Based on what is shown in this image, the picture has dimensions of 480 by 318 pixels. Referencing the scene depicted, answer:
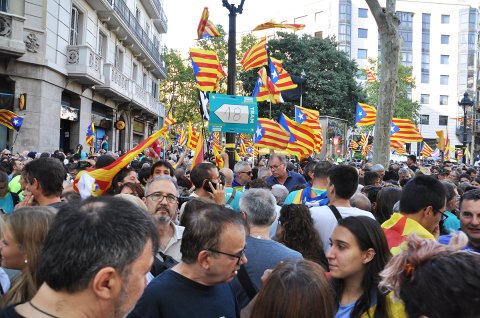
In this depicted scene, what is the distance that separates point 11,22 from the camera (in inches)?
580

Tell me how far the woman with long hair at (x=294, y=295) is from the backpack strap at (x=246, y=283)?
0.75 m

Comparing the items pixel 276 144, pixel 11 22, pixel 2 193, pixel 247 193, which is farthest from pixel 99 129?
pixel 247 193

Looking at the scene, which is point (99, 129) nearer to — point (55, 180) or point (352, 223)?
point (55, 180)

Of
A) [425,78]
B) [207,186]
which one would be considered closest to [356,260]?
[207,186]

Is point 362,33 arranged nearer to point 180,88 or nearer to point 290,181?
point 180,88

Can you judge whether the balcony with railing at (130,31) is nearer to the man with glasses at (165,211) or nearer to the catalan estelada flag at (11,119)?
the catalan estelada flag at (11,119)

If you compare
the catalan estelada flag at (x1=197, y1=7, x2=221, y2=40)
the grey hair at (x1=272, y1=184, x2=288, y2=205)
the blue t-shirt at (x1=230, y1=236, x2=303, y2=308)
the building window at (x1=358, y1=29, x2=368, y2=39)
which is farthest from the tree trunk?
the building window at (x1=358, y1=29, x2=368, y2=39)

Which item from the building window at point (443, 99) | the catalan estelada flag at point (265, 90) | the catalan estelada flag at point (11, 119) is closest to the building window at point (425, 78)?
the building window at point (443, 99)

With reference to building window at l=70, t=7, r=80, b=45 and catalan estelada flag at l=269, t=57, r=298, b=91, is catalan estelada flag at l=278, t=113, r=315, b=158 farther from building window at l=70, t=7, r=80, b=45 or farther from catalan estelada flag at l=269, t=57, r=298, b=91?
building window at l=70, t=7, r=80, b=45

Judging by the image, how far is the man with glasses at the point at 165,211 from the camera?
11.7 ft

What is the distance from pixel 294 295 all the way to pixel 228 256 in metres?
0.53

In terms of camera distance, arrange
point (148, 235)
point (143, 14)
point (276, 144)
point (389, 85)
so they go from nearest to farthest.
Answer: point (148, 235) < point (276, 144) < point (389, 85) < point (143, 14)

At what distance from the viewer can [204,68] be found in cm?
969

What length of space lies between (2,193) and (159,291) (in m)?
3.74
